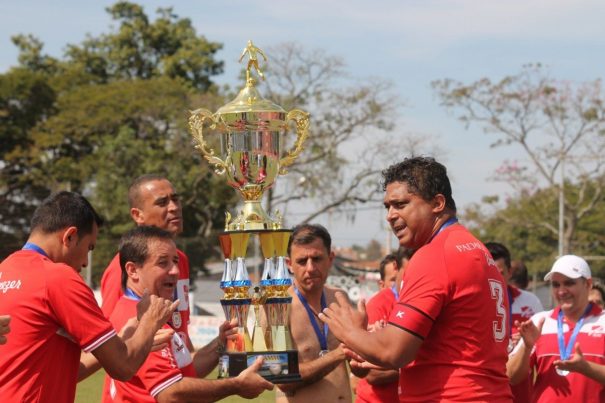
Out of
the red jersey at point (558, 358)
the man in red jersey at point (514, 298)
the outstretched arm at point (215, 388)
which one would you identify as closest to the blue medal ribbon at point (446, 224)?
the outstretched arm at point (215, 388)

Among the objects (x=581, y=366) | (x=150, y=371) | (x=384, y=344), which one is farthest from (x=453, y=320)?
(x=581, y=366)

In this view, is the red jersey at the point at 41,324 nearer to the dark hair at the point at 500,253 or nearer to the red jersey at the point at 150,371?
the red jersey at the point at 150,371

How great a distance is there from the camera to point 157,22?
53.2 metres

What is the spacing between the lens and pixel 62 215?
5.55m

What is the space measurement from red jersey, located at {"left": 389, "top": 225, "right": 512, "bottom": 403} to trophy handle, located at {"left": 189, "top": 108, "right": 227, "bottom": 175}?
90.9 inches

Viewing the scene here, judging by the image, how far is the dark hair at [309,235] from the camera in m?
7.92

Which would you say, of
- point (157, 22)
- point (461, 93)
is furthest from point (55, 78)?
point (461, 93)

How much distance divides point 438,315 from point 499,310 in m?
0.36

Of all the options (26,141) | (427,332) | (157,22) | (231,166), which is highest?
(157,22)

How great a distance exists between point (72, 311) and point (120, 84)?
41388mm

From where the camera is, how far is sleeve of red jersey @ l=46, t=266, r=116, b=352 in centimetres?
530

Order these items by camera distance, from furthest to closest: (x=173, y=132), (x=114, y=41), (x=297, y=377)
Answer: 1. (x=114, y=41)
2. (x=173, y=132)
3. (x=297, y=377)

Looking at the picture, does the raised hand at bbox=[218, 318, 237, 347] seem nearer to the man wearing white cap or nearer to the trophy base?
the trophy base

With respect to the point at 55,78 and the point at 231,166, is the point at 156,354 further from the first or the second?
the point at 55,78
